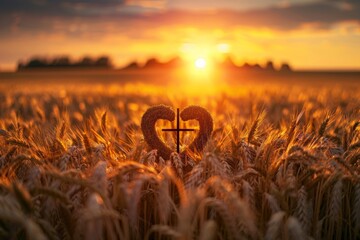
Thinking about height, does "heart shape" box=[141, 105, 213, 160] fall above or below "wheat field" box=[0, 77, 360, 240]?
above

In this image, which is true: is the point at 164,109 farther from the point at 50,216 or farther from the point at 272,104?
the point at 272,104

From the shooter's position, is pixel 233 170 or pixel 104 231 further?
pixel 233 170

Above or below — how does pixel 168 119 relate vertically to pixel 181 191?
above

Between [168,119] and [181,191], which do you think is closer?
[181,191]

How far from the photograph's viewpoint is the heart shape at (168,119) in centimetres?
274

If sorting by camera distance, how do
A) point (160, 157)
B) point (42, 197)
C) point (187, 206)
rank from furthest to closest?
point (160, 157) → point (42, 197) → point (187, 206)

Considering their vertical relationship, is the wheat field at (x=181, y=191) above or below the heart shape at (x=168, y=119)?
below

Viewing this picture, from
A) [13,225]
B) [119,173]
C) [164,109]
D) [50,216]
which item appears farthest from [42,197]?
[164,109]

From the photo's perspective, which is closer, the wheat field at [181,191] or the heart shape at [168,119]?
the wheat field at [181,191]

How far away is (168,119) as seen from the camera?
9.08 feet

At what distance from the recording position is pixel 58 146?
2764 mm

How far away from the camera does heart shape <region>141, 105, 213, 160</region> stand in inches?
108

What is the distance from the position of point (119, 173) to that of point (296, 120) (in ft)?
Result: 4.47

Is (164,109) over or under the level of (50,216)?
over
